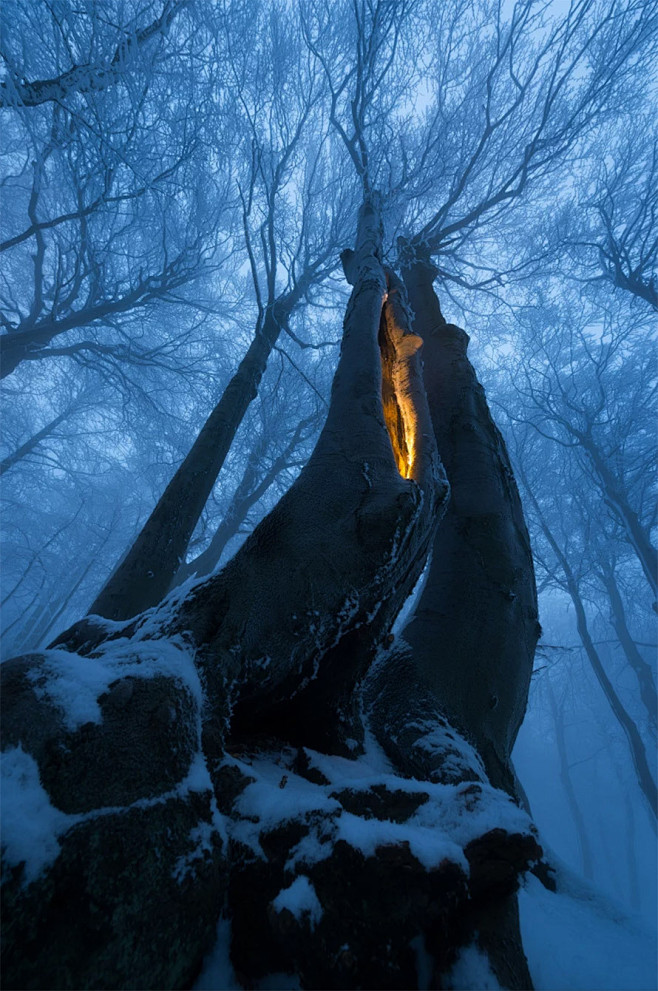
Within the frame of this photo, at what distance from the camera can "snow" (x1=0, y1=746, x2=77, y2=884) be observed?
60 centimetres

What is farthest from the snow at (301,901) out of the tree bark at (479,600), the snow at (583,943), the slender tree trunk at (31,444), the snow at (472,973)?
the slender tree trunk at (31,444)

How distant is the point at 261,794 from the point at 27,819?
487 millimetres

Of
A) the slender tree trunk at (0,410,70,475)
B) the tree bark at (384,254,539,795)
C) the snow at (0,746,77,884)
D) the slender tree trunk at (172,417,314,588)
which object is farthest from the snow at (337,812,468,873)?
the slender tree trunk at (0,410,70,475)

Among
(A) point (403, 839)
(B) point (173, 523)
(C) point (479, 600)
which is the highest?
(B) point (173, 523)

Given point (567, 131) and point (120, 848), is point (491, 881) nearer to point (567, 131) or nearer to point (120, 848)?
point (120, 848)

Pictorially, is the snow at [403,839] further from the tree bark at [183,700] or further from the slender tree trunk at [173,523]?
the slender tree trunk at [173,523]

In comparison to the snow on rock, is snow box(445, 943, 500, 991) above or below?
below

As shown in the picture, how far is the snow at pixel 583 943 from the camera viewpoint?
851 millimetres

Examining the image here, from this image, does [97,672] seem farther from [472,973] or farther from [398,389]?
[398,389]

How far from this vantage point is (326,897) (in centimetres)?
72

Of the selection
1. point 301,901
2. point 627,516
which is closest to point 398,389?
point 301,901

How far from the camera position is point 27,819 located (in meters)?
0.64

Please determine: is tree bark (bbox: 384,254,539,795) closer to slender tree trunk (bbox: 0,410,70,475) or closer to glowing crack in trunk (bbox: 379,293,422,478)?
glowing crack in trunk (bbox: 379,293,422,478)

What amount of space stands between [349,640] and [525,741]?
4726 centimetres
